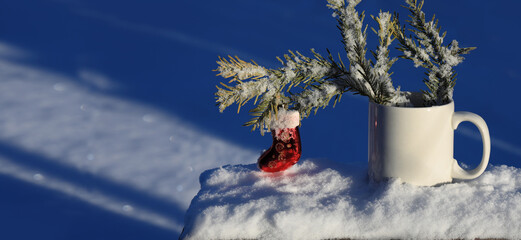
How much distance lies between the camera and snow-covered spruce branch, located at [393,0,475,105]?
1063 mm

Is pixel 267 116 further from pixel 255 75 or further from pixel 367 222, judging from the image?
pixel 367 222

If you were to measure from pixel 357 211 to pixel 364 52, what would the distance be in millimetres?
299

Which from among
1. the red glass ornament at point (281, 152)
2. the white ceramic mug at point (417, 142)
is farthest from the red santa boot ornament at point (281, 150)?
the white ceramic mug at point (417, 142)

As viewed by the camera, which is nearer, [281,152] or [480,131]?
[480,131]

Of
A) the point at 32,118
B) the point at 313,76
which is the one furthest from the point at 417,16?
the point at 32,118

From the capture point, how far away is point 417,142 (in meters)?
1.06

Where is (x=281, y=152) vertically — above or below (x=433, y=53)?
below

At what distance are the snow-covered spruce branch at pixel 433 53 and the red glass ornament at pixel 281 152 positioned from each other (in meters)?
0.28

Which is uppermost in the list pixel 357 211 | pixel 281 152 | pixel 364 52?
pixel 364 52

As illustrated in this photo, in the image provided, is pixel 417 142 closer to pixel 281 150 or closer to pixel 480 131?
pixel 480 131

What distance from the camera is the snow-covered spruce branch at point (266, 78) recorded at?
1.07 metres

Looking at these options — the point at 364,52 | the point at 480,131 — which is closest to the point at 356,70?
the point at 364,52

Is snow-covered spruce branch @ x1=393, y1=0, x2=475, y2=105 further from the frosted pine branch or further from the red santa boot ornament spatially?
the red santa boot ornament

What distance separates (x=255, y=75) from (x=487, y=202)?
0.48 metres
